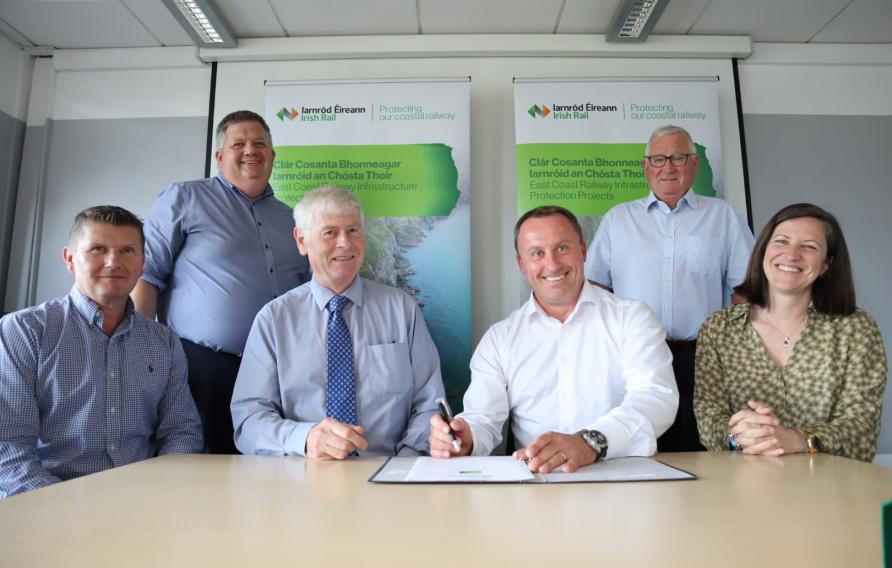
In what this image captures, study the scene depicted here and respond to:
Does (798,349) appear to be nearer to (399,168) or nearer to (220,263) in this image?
(220,263)

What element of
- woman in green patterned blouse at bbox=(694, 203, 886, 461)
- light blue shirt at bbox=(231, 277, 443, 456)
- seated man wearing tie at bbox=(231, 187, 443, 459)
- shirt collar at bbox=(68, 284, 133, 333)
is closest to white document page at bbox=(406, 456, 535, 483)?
seated man wearing tie at bbox=(231, 187, 443, 459)

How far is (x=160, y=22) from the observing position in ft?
13.1

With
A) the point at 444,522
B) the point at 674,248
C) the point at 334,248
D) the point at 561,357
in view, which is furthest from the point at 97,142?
the point at 444,522

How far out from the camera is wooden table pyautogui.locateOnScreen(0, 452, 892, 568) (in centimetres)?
75

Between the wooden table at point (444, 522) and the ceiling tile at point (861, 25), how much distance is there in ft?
12.7

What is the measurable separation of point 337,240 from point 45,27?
3368 mm

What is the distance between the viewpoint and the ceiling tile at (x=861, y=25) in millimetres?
3865

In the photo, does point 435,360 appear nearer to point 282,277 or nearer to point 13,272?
point 282,277

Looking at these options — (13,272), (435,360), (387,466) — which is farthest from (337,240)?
(13,272)

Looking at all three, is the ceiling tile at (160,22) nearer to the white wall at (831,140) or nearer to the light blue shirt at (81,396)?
the light blue shirt at (81,396)

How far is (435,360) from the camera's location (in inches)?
90.3

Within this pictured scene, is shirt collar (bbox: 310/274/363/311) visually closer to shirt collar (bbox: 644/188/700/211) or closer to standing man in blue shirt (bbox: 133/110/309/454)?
standing man in blue shirt (bbox: 133/110/309/454)

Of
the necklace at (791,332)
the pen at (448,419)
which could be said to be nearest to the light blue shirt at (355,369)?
the pen at (448,419)

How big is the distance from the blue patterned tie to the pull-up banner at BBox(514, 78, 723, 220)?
2054mm
